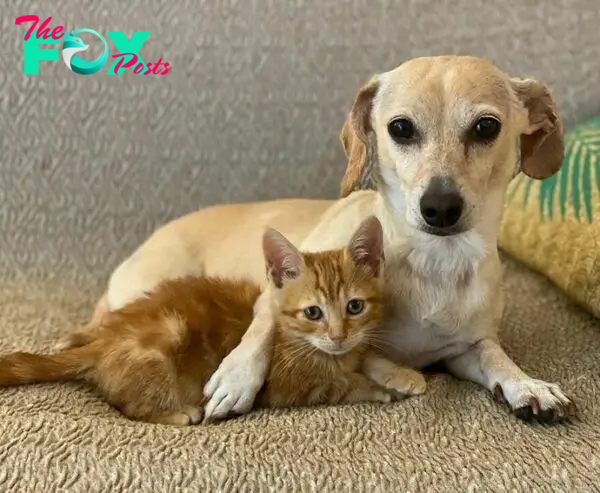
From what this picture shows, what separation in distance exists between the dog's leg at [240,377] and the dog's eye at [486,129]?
1.58 ft

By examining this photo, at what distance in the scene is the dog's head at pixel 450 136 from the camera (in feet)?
4.26

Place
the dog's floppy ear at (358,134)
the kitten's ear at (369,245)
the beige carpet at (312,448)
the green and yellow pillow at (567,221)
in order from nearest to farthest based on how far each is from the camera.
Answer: the beige carpet at (312,448) → the kitten's ear at (369,245) → the dog's floppy ear at (358,134) → the green and yellow pillow at (567,221)

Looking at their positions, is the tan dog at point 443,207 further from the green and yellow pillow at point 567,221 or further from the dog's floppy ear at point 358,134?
the green and yellow pillow at point 567,221

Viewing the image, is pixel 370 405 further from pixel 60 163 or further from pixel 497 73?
pixel 60 163

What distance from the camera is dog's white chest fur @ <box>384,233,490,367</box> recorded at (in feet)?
4.67

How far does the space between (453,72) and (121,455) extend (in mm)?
805

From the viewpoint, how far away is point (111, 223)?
2105 mm

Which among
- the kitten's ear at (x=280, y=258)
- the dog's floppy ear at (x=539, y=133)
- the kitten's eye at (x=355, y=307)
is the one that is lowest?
the kitten's eye at (x=355, y=307)

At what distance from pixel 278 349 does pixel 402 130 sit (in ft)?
1.39

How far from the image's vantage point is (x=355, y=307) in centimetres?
138

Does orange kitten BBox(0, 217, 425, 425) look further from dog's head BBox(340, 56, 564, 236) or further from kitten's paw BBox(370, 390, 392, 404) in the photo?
dog's head BBox(340, 56, 564, 236)

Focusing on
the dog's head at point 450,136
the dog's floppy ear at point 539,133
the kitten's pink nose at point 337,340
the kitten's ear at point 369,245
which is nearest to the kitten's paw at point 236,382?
the kitten's pink nose at point 337,340

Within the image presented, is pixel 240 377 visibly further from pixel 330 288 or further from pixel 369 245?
pixel 369 245

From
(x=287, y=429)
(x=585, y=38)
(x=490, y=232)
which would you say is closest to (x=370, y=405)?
(x=287, y=429)
